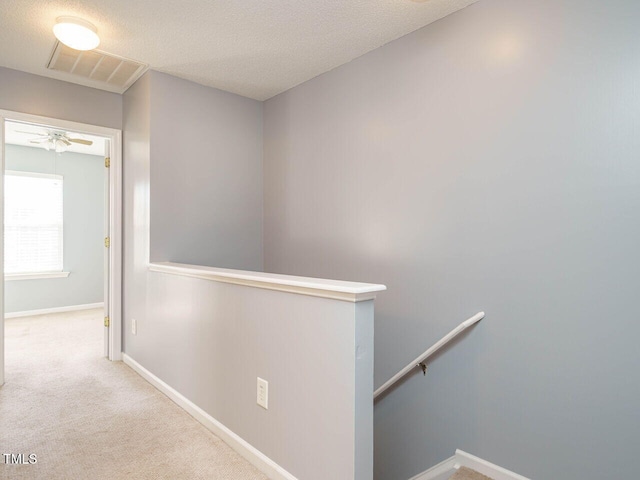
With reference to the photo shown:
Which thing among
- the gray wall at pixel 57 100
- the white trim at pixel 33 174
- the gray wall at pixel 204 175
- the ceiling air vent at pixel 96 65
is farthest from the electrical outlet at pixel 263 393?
the white trim at pixel 33 174

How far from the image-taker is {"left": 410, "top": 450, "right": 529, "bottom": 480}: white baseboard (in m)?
1.90

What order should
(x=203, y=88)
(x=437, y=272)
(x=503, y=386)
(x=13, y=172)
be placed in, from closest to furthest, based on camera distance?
(x=503, y=386)
(x=437, y=272)
(x=203, y=88)
(x=13, y=172)

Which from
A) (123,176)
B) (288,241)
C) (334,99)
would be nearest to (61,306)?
(123,176)

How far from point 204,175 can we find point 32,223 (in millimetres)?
3804

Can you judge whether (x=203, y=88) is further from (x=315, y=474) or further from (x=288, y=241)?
(x=315, y=474)

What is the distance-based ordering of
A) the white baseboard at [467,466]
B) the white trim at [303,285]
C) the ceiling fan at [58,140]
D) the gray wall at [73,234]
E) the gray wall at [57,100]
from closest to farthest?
the white trim at [303,285] → the white baseboard at [467,466] → the gray wall at [57,100] → the ceiling fan at [58,140] → the gray wall at [73,234]

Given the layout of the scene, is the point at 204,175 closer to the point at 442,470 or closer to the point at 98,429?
the point at 98,429

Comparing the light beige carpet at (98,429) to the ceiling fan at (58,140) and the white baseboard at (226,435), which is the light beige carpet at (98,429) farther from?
the ceiling fan at (58,140)

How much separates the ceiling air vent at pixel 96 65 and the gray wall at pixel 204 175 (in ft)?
0.70

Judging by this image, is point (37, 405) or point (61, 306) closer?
point (37, 405)

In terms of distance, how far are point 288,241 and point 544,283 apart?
2082mm

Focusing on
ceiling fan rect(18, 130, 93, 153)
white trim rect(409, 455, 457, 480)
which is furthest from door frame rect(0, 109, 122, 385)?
white trim rect(409, 455, 457, 480)

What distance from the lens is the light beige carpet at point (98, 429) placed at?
179cm

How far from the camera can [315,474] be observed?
1.53m
